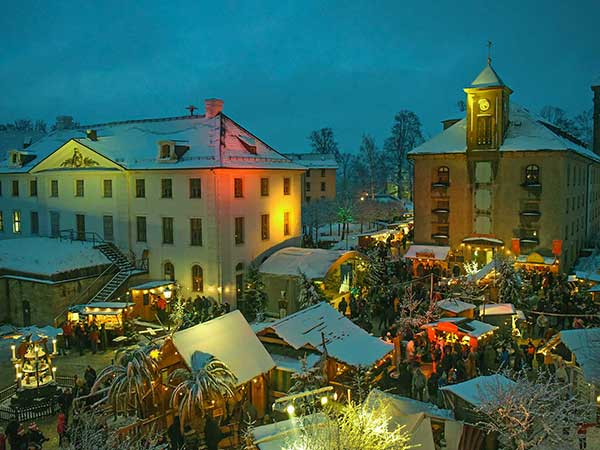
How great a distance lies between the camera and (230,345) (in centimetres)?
1744

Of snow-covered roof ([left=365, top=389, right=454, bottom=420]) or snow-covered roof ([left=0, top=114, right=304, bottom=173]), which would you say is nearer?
snow-covered roof ([left=365, top=389, right=454, bottom=420])

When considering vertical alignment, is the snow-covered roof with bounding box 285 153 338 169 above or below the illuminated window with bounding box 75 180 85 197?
above

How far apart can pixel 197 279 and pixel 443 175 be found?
17611 mm

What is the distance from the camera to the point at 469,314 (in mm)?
23531

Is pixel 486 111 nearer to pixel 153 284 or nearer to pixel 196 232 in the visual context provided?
pixel 196 232

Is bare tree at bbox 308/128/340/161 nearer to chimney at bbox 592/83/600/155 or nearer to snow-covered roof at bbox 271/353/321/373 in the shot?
chimney at bbox 592/83/600/155

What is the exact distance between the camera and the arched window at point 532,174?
113 feet

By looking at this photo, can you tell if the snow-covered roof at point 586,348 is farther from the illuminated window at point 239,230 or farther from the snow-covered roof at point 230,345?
the illuminated window at point 239,230

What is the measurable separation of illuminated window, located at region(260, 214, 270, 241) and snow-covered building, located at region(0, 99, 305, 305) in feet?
0.19

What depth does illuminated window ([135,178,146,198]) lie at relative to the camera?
32.6 m

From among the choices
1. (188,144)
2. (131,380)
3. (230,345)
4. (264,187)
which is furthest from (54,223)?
(131,380)

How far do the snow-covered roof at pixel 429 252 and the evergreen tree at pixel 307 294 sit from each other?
904 cm

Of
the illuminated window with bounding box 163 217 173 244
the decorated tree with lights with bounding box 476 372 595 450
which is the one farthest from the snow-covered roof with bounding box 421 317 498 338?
the illuminated window with bounding box 163 217 173 244

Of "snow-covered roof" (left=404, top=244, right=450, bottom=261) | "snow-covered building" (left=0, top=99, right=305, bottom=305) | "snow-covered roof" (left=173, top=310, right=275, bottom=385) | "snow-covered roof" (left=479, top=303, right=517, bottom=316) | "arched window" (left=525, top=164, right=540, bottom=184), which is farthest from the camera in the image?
"snow-covered roof" (left=404, top=244, right=450, bottom=261)
